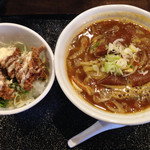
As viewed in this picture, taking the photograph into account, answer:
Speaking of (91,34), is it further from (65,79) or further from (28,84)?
(28,84)

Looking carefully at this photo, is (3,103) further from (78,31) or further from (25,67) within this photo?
(78,31)

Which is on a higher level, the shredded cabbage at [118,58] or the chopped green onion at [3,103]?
the shredded cabbage at [118,58]

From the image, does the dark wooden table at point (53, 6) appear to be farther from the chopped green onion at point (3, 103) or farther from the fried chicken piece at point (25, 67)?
the chopped green onion at point (3, 103)

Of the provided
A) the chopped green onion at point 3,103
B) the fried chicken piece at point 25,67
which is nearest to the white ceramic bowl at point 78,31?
the fried chicken piece at point 25,67

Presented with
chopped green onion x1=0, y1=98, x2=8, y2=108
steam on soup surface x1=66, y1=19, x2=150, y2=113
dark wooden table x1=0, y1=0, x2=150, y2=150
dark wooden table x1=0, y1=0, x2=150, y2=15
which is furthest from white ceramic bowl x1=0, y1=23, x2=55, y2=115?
dark wooden table x1=0, y1=0, x2=150, y2=15

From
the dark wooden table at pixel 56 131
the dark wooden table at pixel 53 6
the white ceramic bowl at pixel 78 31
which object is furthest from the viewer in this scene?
the dark wooden table at pixel 53 6

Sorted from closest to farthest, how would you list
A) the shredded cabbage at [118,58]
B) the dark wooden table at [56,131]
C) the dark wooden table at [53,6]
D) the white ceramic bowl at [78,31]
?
the white ceramic bowl at [78,31]
the shredded cabbage at [118,58]
the dark wooden table at [56,131]
the dark wooden table at [53,6]

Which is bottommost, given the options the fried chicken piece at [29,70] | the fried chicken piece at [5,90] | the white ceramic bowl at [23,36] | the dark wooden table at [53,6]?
the fried chicken piece at [5,90]
